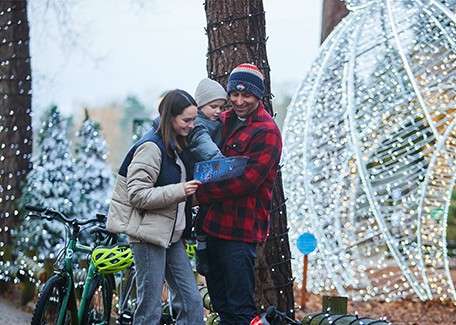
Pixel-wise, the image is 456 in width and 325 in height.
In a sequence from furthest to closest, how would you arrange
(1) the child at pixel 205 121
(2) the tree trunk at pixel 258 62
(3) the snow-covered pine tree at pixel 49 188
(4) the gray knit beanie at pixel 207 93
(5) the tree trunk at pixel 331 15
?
(5) the tree trunk at pixel 331 15, (3) the snow-covered pine tree at pixel 49 188, (2) the tree trunk at pixel 258 62, (4) the gray knit beanie at pixel 207 93, (1) the child at pixel 205 121

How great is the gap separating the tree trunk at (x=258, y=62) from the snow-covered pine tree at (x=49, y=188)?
463 cm

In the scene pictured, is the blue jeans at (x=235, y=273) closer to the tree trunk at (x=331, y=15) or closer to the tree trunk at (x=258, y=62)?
the tree trunk at (x=258, y=62)

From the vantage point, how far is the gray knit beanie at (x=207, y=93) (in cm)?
530

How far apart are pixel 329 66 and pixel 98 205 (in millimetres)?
3271

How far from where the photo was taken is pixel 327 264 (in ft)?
31.0

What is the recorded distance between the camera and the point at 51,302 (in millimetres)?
6203

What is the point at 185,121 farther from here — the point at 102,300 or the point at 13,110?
the point at 13,110

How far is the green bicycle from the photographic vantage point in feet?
19.7

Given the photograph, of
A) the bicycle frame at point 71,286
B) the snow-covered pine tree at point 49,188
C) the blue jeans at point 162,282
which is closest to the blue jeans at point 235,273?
the blue jeans at point 162,282

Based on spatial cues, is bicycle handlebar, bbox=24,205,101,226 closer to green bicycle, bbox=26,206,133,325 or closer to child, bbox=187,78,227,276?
green bicycle, bbox=26,206,133,325

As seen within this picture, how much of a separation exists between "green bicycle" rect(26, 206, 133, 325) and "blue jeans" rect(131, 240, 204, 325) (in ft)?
2.51

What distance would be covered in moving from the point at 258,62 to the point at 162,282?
1.89 m

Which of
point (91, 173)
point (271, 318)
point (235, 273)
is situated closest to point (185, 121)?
point (235, 273)

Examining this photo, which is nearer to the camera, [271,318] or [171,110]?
[271,318]
